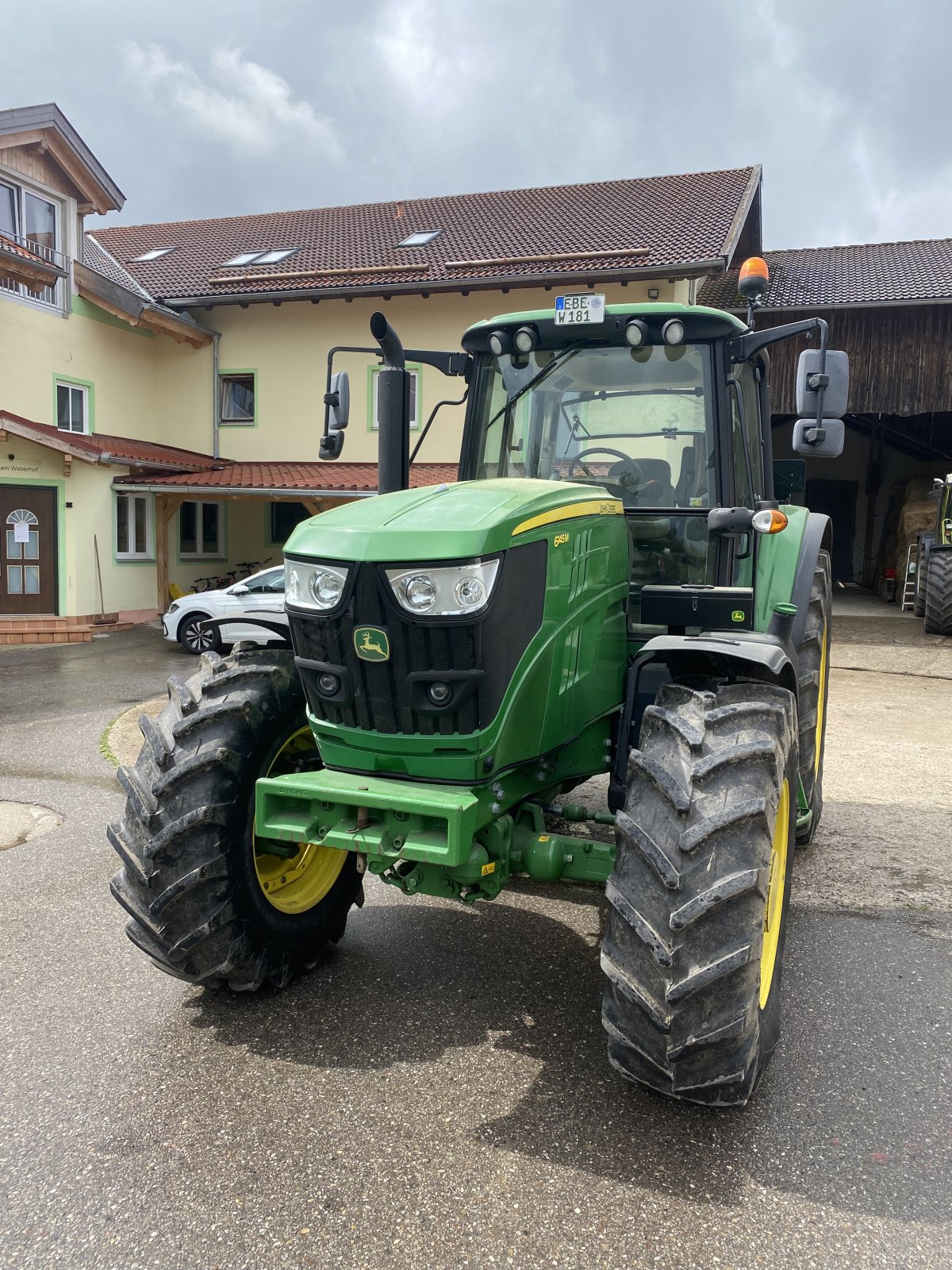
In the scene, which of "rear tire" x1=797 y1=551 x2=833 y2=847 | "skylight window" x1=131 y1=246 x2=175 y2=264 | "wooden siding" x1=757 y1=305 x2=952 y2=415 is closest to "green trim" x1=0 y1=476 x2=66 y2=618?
"skylight window" x1=131 y1=246 x2=175 y2=264

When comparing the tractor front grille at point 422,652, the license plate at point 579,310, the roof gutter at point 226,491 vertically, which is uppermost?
the roof gutter at point 226,491

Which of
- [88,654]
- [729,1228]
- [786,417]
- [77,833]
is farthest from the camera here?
[786,417]

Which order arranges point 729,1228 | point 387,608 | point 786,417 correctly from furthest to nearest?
1. point 786,417
2. point 387,608
3. point 729,1228

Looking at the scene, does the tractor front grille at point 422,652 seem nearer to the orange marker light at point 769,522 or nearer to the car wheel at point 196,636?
the orange marker light at point 769,522

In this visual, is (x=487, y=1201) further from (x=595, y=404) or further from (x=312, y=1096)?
(x=595, y=404)

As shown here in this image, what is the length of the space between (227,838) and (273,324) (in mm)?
16952

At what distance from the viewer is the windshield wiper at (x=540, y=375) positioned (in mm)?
3947

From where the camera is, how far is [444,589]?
283 cm

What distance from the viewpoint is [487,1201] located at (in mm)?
2486

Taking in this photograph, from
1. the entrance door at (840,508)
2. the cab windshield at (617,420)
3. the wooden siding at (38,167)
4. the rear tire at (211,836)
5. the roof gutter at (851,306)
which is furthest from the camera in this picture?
the entrance door at (840,508)

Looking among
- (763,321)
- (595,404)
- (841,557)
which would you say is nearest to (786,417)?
(763,321)

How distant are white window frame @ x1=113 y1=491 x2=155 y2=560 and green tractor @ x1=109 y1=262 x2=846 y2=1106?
45.7 ft

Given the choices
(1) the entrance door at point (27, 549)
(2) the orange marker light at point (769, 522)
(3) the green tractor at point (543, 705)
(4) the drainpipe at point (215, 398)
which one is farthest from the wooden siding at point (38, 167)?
(2) the orange marker light at point (769, 522)

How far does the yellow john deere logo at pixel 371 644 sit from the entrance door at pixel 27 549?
14322mm
